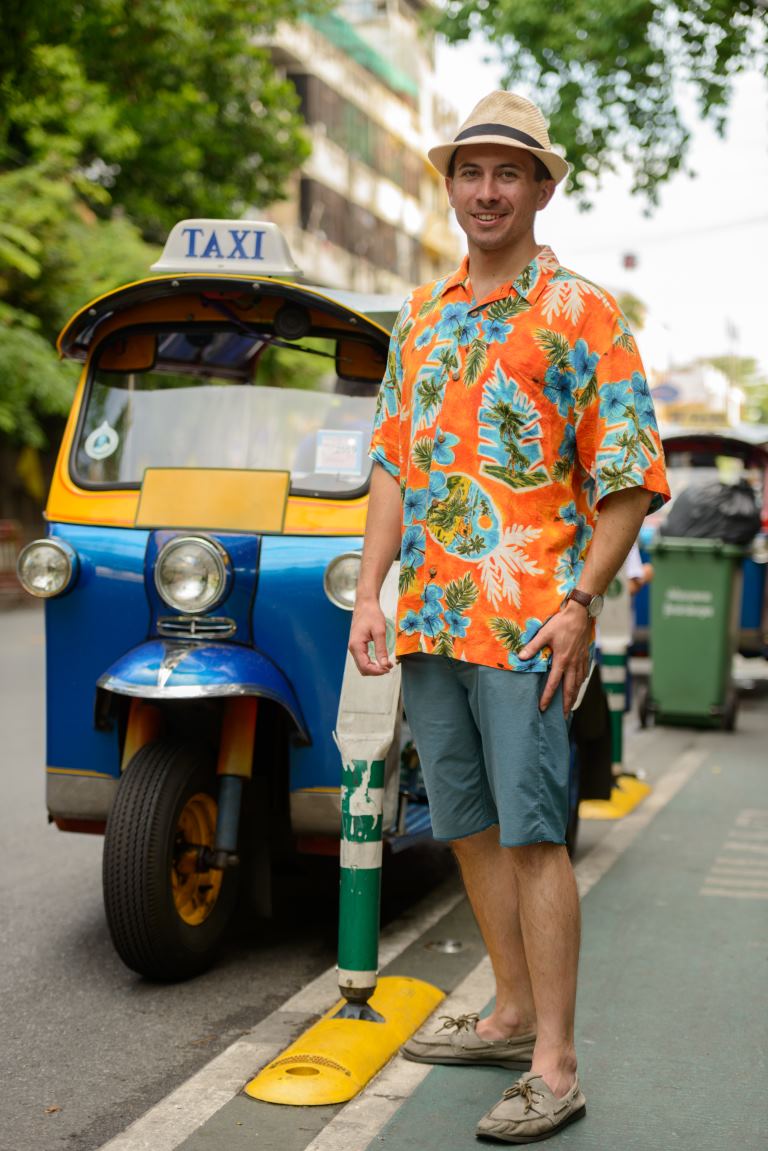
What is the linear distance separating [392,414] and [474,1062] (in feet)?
5.26

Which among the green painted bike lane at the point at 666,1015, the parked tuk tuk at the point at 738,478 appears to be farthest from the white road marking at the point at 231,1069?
the parked tuk tuk at the point at 738,478

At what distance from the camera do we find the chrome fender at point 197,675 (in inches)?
180

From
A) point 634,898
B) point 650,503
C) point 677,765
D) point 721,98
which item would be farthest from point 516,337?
point 721,98

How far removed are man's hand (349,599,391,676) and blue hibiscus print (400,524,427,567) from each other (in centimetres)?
13

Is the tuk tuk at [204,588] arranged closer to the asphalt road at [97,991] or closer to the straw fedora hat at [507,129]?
the asphalt road at [97,991]

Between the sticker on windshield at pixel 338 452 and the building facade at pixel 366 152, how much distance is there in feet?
111

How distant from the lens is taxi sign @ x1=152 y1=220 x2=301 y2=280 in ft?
16.9

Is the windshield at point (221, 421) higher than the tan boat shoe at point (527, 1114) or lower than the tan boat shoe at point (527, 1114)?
higher

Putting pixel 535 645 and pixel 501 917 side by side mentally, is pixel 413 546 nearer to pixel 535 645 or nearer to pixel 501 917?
pixel 535 645

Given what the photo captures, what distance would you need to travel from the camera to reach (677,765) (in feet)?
31.3

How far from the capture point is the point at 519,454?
3578 mm

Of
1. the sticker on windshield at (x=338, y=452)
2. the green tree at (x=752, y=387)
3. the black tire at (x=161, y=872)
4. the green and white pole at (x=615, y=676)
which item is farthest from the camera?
the green tree at (x=752, y=387)

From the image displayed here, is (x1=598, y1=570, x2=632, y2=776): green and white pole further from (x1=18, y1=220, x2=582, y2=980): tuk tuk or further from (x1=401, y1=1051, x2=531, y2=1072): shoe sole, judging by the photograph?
(x1=401, y1=1051, x2=531, y2=1072): shoe sole

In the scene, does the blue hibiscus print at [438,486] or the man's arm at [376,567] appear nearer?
the blue hibiscus print at [438,486]
